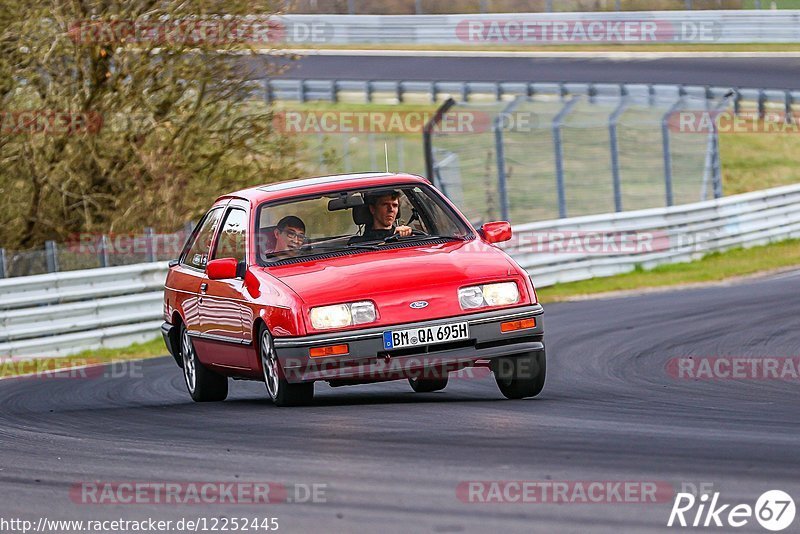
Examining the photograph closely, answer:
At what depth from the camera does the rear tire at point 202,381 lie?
10.9 meters

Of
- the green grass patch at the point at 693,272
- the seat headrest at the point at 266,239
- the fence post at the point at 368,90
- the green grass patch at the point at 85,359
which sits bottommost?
the fence post at the point at 368,90

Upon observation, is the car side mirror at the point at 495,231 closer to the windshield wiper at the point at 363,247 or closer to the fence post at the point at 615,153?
the windshield wiper at the point at 363,247

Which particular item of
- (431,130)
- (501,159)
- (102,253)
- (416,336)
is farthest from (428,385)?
(501,159)

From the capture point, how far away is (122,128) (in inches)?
795

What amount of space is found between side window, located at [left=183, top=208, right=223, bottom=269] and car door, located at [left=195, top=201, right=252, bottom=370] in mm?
254

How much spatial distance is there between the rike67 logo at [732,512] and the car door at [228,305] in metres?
4.57

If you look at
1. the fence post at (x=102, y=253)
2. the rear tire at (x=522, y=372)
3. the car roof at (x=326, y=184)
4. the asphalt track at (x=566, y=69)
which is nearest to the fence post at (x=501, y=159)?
the fence post at (x=102, y=253)

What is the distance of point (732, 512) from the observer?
5500mm

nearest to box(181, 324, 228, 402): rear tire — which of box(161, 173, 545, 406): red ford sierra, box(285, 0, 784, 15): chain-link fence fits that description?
box(161, 173, 545, 406): red ford sierra

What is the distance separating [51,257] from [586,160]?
10.1 meters

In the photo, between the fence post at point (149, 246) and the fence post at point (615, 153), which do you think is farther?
the fence post at point (615, 153)

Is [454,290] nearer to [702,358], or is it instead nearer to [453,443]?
[453,443]

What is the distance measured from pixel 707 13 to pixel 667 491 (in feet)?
131

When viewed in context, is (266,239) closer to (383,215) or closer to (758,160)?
(383,215)
